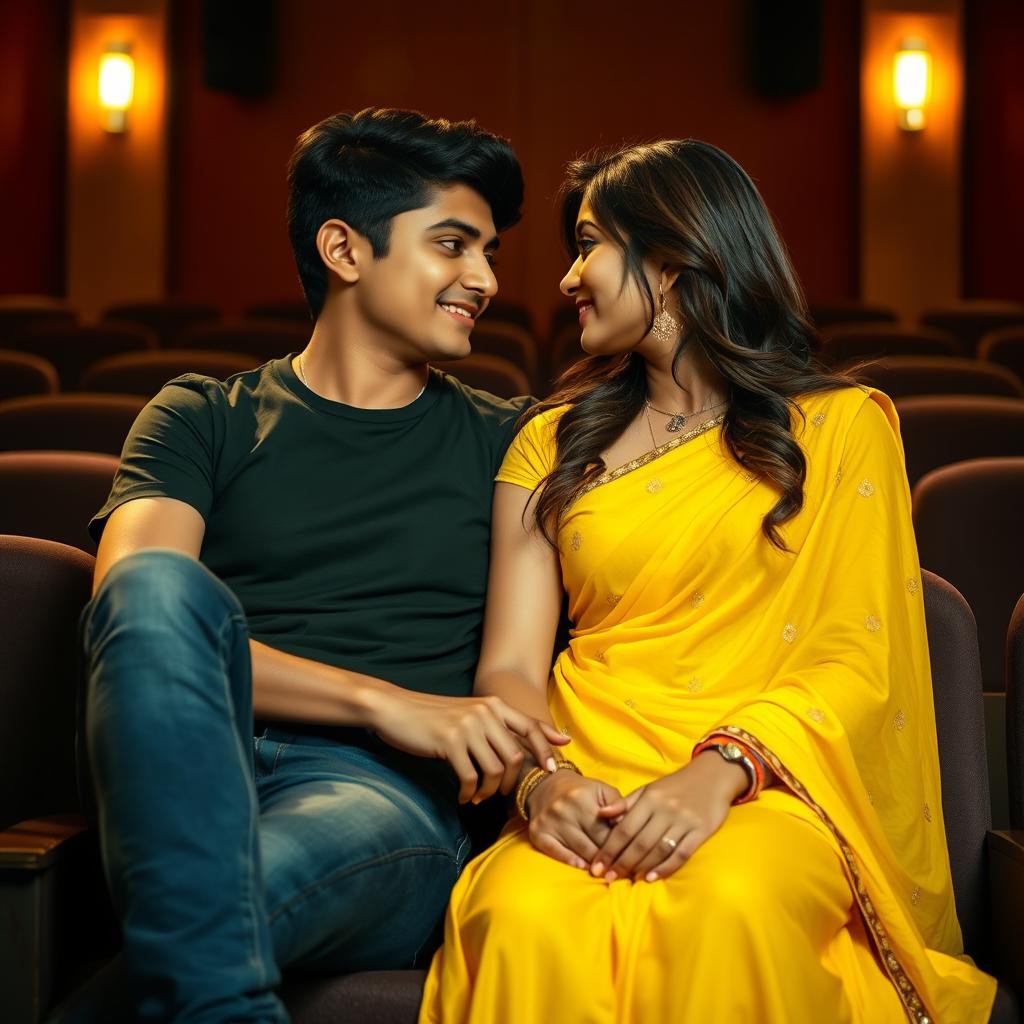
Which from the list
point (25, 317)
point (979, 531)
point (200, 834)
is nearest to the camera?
point (200, 834)

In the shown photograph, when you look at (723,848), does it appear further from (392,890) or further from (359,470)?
(359,470)

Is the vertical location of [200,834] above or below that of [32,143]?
below

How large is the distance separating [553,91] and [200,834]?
7.16 metres

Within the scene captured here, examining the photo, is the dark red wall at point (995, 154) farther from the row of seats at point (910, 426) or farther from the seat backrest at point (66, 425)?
the seat backrest at point (66, 425)

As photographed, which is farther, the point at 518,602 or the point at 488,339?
the point at 488,339

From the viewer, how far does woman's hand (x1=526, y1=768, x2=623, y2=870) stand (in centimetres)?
150

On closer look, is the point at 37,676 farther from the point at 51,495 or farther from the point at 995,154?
the point at 995,154

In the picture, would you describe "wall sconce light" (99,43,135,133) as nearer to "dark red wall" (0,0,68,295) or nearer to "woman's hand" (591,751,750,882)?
"dark red wall" (0,0,68,295)

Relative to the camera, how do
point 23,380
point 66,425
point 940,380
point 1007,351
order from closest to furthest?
point 66,425 < point 940,380 < point 23,380 < point 1007,351

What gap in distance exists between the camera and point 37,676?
5.76 ft

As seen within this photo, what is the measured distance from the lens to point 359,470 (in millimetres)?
1887

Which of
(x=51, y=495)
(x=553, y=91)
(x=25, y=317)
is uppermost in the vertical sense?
(x=553, y=91)

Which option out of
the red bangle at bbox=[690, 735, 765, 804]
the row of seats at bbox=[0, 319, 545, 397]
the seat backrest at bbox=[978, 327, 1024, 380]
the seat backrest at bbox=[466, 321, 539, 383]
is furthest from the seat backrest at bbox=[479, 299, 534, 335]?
the red bangle at bbox=[690, 735, 765, 804]

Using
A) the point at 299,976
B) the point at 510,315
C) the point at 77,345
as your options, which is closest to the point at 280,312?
the point at 510,315
